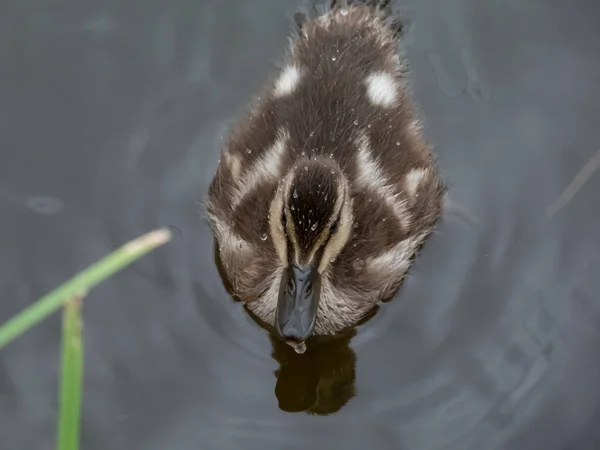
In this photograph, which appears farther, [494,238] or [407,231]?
[494,238]

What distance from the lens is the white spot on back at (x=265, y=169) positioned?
3.19 metres

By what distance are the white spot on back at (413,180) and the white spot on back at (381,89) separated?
Result: 0.86ft

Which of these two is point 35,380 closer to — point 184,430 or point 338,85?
point 184,430

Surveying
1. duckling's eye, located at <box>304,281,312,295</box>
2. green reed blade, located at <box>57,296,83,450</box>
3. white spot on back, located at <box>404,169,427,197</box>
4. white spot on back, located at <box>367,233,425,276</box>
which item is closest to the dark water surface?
white spot on back, located at <box>367,233,425,276</box>

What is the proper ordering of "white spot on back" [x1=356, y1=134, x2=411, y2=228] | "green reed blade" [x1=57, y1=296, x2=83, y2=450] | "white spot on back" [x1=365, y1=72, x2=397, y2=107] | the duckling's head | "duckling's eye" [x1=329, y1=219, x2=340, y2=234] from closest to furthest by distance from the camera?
"green reed blade" [x1=57, y1=296, x2=83, y2=450]
the duckling's head
"duckling's eye" [x1=329, y1=219, x2=340, y2=234]
"white spot on back" [x1=356, y1=134, x2=411, y2=228]
"white spot on back" [x1=365, y1=72, x2=397, y2=107]

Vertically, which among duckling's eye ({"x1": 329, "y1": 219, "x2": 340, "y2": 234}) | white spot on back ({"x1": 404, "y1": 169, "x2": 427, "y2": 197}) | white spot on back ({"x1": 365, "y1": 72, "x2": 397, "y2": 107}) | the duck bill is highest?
white spot on back ({"x1": 365, "y1": 72, "x2": 397, "y2": 107})

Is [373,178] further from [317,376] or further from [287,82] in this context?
[317,376]

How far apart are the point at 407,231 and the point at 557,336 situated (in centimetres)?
68

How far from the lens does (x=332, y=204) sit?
2.81 metres

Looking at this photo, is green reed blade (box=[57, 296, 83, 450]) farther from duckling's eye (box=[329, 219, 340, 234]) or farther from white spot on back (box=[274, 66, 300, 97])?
white spot on back (box=[274, 66, 300, 97])

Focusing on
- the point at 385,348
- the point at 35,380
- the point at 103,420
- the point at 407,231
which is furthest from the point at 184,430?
the point at 407,231

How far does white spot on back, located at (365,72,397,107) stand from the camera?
3.29 m

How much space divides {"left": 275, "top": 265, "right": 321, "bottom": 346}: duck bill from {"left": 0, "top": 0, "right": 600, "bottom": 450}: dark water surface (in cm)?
43

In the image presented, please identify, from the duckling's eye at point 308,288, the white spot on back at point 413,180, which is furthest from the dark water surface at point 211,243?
the duckling's eye at point 308,288
